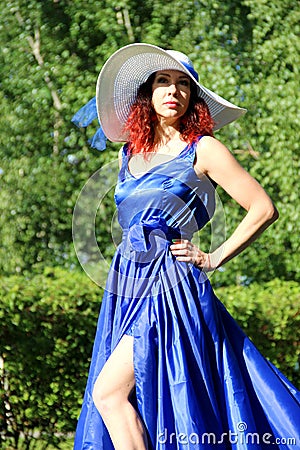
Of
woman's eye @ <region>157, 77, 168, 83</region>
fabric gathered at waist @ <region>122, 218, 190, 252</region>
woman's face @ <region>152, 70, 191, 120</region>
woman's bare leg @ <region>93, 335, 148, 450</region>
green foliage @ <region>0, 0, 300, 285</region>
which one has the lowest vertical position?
woman's bare leg @ <region>93, 335, 148, 450</region>

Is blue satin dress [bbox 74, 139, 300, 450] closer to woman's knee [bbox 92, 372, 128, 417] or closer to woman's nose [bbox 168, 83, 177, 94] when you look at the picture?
woman's knee [bbox 92, 372, 128, 417]

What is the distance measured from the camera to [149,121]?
3.08 meters

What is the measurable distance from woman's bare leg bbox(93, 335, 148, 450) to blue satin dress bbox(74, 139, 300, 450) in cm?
3

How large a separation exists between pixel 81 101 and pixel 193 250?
12.3ft

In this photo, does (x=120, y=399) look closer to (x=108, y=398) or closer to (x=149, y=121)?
(x=108, y=398)

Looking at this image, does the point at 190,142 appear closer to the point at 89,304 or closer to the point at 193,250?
the point at 193,250

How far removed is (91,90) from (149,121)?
3369mm

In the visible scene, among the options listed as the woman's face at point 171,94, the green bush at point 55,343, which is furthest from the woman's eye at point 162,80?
the green bush at point 55,343

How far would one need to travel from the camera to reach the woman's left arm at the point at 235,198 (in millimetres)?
2771

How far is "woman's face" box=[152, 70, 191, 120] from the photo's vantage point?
2.95 metres

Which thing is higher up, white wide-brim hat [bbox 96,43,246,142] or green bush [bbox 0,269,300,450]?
white wide-brim hat [bbox 96,43,246,142]

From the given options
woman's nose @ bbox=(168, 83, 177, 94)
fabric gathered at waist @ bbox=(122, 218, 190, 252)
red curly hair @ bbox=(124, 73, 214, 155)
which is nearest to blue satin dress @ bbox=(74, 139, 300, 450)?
fabric gathered at waist @ bbox=(122, 218, 190, 252)

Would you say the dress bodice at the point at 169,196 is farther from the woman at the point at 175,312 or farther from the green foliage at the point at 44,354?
the green foliage at the point at 44,354

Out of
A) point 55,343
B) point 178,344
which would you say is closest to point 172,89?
point 178,344
